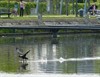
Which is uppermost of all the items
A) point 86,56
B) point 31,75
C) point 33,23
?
point 31,75

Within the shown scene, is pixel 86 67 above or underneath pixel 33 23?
above

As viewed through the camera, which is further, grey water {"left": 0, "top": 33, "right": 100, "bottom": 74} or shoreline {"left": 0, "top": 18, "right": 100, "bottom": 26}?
shoreline {"left": 0, "top": 18, "right": 100, "bottom": 26}

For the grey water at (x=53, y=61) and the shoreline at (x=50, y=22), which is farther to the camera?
the shoreline at (x=50, y=22)

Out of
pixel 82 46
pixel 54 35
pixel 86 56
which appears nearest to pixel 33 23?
pixel 54 35

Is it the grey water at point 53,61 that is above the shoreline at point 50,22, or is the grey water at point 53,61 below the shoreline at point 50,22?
above

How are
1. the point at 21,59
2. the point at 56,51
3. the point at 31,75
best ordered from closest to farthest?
the point at 31,75 < the point at 21,59 < the point at 56,51

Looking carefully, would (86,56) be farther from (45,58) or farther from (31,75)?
(31,75)

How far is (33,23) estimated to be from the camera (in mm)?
44125

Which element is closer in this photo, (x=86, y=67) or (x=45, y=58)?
(x=86, y=67)

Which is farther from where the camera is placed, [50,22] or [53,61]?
[50,22]

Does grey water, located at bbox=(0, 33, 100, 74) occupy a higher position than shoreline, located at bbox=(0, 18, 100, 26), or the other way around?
grey water, located at bbox=(0, 33, 100, 74)

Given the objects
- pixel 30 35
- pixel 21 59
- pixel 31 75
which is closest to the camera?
pixel 31 75

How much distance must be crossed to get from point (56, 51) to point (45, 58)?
3.66 m

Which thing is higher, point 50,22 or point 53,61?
point 53,61
